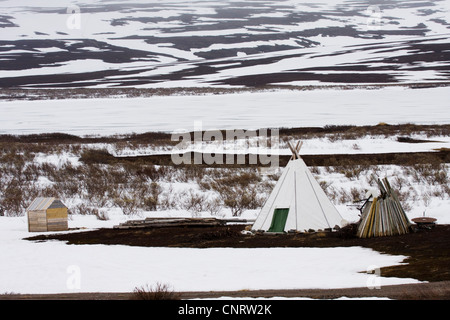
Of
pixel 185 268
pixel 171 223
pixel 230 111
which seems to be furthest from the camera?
pixel 230 111

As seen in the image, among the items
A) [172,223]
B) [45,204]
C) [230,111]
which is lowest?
[172,223]

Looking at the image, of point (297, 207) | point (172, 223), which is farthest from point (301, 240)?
point (172, 223)

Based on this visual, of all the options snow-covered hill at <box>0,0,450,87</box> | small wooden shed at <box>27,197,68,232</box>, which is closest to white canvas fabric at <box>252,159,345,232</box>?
small wooden shed at <box>27,197,68,232</box>

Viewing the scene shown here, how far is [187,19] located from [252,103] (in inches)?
→ 4279

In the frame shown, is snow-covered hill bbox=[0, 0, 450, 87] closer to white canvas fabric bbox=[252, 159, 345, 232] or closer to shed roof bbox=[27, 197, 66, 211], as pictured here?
white canvas fabric bbox=[252, 159, 345, 232]

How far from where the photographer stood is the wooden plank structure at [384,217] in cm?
1330

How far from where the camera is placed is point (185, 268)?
11.7 m

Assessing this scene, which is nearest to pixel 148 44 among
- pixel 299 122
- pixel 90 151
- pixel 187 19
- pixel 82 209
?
pixel 187 19

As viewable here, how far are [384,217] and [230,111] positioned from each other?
1192 inches

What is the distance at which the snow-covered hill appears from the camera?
74.2 m

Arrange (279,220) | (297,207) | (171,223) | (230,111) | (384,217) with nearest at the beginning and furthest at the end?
1. (384,217)
2. (297,207)
3. (279,220)
4. (171,223)
5. (230,111)

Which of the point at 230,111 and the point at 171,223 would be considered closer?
the point at 171,223

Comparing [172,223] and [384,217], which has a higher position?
[384,217]

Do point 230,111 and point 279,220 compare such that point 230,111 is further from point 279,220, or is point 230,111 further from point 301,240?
point 301,240
